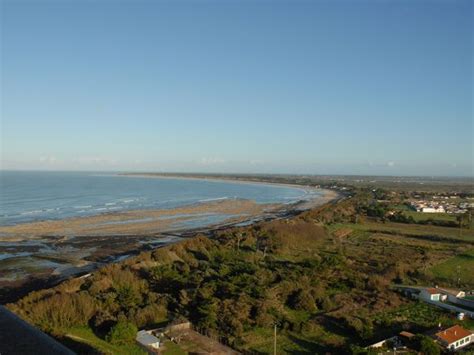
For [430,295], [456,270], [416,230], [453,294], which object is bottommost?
[456,270]

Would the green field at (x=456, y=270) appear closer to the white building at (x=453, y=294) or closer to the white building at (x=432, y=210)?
the white building at (x=453, y=294)

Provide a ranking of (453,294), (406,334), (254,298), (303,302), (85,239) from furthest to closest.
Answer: (85,239) < (453,294) < (303,302) < (254,298) < (406,334)

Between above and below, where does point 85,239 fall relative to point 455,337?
below

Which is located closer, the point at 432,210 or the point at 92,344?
the point at 92,344

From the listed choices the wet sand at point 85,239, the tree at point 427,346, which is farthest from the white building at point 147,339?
the wet sand at point 85,239

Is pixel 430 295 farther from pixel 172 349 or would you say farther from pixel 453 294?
pixel 172 349

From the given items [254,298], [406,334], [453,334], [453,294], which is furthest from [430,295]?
[254,298]

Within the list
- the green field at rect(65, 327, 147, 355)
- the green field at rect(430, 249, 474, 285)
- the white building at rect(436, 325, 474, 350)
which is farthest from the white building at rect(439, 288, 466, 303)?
the green field at rect(65, 327, 147, 355)

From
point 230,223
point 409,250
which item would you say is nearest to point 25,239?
Result: point 230,223
